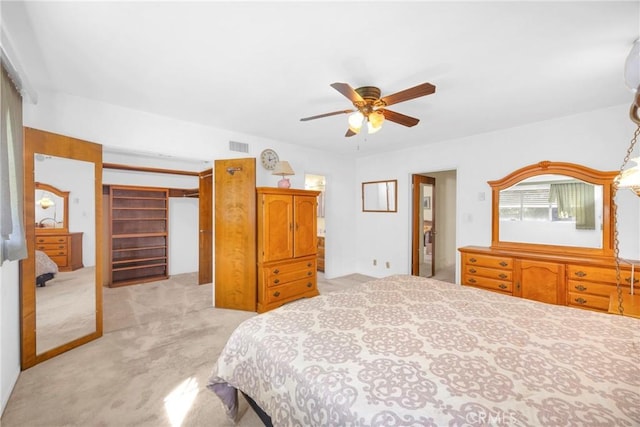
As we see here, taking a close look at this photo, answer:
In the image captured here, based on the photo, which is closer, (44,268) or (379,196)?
(44,268)

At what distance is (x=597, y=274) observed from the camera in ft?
8.62

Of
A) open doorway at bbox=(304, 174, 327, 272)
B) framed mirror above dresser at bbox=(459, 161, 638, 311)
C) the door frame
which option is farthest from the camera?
open doorway at bbox=(304, 174, 327, 272)

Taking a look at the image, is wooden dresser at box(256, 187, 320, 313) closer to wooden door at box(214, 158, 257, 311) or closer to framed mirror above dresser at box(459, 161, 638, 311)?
wooden door at box(214, 158, 257, 311)

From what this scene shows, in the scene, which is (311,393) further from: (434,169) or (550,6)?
(434,169)

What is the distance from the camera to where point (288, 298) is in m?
3.65

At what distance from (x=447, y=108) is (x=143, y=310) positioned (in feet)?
14.7

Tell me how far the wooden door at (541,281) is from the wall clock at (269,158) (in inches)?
138

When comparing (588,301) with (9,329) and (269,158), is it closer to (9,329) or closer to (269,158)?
(269,158)

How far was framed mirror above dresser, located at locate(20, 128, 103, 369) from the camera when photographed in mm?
2223

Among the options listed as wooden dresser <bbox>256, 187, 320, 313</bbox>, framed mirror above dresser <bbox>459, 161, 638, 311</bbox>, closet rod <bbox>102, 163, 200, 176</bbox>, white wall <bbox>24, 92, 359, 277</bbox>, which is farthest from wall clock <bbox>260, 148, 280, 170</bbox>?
framed mirror above dresser <bbox>459, 161, 638, 311</bbox>

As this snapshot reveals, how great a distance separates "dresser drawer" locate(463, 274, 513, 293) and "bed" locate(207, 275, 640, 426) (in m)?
1.54

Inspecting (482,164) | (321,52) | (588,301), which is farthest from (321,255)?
(321,52)

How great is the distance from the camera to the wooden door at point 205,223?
14.8 ft

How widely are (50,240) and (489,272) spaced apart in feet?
15.6
